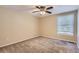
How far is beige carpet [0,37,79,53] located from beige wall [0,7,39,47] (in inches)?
3.5

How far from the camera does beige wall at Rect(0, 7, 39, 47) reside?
4.17 ft

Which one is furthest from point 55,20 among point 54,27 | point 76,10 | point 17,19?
point 17,19

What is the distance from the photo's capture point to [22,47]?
1.35 m

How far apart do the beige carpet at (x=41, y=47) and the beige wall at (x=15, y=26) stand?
3.5 inches

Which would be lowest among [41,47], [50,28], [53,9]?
[41,47]

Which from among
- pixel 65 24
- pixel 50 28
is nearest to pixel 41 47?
pixel 50 28

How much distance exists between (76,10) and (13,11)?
101cm

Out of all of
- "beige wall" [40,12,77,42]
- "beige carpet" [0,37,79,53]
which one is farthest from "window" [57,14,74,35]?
"beige carpet" [0,37,79,53]

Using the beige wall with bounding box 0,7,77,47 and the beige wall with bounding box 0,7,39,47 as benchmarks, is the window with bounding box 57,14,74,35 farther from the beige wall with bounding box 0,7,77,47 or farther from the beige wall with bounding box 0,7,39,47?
the beige wall with bounding box 0,7,39,47

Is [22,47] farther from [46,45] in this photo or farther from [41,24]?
[41,24]

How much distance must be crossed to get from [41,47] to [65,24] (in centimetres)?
56

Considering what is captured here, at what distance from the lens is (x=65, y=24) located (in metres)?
1.33

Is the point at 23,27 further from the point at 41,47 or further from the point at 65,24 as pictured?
the point at 65,24
